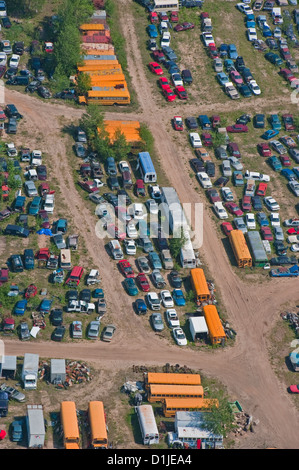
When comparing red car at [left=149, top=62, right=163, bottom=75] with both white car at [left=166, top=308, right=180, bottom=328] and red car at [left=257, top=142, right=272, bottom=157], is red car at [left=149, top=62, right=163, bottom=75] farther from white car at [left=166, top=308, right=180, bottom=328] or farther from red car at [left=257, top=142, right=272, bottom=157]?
white car at [left=166, top=308, right=180, bottom=328]

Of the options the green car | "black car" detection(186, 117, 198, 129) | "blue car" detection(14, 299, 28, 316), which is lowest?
"blue car" detection(14, 299, 28, 316)

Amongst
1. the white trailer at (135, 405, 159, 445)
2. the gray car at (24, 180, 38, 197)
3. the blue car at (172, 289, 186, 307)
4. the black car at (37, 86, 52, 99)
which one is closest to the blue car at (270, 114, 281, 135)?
the black car at (37, 86, 52, 99)

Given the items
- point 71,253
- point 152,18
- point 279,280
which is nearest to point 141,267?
point 71,253

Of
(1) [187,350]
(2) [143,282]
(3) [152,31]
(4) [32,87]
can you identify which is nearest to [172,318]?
(1) [187,350]

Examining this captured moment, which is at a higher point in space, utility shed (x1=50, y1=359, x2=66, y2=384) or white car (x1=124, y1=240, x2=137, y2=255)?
white car (x1=124, y1=240, x2=137, y2=255)

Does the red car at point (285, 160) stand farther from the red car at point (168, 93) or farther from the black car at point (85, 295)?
the black car at point (85, 295)

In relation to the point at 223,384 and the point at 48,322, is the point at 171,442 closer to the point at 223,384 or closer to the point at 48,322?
the point at 223,384
